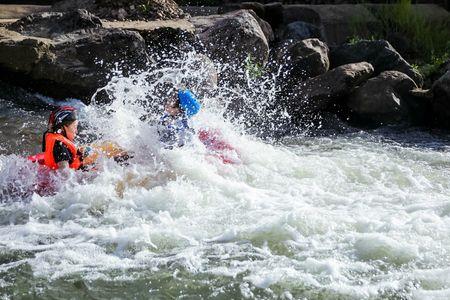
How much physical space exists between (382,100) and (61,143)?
15.2 feet

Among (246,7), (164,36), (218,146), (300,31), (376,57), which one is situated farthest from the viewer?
(246,7)

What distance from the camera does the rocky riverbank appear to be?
813cm

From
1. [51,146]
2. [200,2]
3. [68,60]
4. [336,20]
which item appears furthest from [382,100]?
[200,2]

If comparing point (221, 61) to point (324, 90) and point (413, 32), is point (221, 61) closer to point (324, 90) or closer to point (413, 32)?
point (324, 90)

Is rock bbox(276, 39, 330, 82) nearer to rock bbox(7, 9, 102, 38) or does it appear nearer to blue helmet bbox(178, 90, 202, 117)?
rock bbox(7, 9, 102, 38)

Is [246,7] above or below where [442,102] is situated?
above

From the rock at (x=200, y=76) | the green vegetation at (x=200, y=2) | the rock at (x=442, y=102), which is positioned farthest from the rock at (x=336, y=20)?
the rock at (x=200, y=76)

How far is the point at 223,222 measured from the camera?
5074 mm

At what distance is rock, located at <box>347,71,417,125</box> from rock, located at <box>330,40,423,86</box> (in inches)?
27.7

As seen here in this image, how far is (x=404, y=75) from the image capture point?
8.84 meters

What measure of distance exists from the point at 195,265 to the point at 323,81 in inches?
195

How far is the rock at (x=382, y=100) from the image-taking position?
27.9 feet

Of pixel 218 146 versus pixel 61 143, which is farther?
pixel 218 146

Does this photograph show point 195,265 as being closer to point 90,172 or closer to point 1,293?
point 1,293
